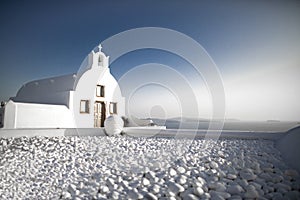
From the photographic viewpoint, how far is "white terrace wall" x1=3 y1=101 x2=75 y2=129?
1033 cm

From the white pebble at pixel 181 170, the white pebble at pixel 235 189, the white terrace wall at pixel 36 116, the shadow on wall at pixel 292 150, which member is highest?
the white terrace wall at pixel 36 116

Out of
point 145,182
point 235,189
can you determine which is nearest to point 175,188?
point 145,182

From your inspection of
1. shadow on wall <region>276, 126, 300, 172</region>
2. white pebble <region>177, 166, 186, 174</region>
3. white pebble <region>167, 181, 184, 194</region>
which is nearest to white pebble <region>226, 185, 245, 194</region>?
white pebble <region>167, 181, 184, 194</region>

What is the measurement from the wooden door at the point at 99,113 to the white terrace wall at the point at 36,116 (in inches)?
60.3

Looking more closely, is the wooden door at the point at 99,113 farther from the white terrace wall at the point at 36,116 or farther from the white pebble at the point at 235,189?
the white pebble at the point at 235,189

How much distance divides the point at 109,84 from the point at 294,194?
12658 millimetres

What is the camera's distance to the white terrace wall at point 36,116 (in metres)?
10.3

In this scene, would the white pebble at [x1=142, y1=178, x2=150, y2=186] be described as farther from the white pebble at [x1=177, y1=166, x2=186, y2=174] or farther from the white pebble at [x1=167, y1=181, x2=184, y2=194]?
the white pebble at [x1=177, y1=166, x2=186, y2=174]

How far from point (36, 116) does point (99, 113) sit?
3761 millimetres

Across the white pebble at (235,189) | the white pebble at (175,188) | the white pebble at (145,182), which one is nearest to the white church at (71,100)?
the white pebble at (145,182)

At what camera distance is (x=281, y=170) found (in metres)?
3.76

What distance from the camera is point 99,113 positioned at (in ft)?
45.4

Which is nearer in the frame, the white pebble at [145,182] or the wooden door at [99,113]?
the white pebble at [145,182]

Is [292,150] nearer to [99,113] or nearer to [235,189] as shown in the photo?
[235,189]
